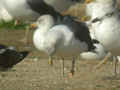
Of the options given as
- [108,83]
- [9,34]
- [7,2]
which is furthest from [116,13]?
[9,34]

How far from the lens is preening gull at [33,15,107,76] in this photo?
916cm

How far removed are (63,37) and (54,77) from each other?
34.0 inches

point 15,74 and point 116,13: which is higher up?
point 116,13

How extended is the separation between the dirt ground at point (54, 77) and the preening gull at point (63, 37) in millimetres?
455

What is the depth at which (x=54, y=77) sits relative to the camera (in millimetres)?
8695

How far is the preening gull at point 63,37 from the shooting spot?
916 centimetres

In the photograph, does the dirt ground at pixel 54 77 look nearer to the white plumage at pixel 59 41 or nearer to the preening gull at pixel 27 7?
the white plumage at pixel 59 41

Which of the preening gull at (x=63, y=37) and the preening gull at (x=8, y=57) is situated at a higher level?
the preening gull at (x=63, y=37)

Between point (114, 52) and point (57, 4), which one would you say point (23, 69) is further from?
point (57, 4)

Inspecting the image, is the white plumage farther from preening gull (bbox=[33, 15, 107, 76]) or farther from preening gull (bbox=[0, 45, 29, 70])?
preening gull (bbox=[0, 45, 29, 70])

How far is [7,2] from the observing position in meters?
12.9

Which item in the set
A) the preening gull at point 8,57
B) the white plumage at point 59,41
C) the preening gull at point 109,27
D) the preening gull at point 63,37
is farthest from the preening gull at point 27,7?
the preening gull at point 8,57

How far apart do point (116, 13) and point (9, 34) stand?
6.54 metres

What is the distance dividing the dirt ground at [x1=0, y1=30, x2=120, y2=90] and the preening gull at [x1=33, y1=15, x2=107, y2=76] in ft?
1.49
